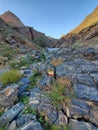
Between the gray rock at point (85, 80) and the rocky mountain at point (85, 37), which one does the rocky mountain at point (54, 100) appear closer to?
the gray rock at point (85, 80)

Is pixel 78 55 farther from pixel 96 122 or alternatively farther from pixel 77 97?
pixel 96 122

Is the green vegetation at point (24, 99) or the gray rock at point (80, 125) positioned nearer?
the gray rock at point (80, 125)

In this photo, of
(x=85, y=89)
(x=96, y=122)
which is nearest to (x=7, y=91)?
(x=85, y=89)

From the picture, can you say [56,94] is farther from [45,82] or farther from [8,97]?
[8,97]

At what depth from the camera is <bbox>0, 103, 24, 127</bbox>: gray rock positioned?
3.98 metres

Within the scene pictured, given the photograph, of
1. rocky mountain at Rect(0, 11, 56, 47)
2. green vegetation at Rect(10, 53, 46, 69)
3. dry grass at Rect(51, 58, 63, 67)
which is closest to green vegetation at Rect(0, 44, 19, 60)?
green vegetation at Rect(10, 53, 46, 69)

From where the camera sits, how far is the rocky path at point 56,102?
3691mm

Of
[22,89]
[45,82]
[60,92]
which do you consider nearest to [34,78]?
[22,89]

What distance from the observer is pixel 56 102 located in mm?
4184

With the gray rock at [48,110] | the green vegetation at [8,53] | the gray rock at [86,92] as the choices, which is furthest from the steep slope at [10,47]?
the gray rock at [86,92]

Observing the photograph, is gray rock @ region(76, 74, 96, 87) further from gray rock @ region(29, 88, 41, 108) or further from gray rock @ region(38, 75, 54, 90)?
gray rock @ region(29, 88, 41, 108)

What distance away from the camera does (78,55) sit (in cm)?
705

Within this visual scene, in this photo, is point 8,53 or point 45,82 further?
point 8,53

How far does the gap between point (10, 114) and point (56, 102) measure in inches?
50.0
